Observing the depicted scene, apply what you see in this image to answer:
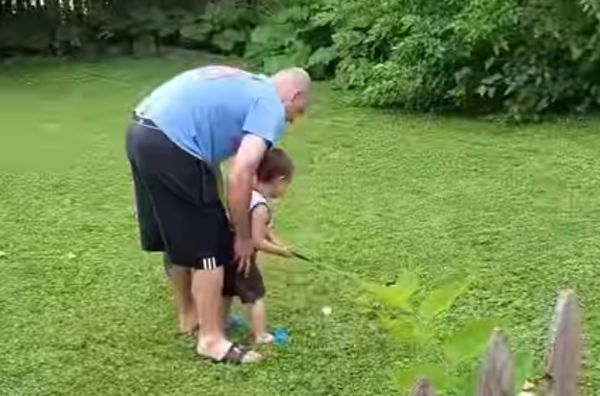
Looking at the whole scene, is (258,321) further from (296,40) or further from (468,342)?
(296,40)

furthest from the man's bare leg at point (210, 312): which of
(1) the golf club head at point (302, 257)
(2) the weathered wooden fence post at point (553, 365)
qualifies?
(2) the weathered wooden fence post at point (553, 365)

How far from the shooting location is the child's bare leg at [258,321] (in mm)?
4254

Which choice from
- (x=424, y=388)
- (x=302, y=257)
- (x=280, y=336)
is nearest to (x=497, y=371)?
(x=424, y=388)

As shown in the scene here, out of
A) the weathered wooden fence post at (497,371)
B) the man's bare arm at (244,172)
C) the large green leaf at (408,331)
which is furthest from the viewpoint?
the man's bare arm at (244,172)

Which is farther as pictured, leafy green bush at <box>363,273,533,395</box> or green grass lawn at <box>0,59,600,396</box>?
green grass lawn at <box>0,59,600,396</box>

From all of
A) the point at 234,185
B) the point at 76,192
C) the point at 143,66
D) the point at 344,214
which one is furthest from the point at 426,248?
the point at 143,66

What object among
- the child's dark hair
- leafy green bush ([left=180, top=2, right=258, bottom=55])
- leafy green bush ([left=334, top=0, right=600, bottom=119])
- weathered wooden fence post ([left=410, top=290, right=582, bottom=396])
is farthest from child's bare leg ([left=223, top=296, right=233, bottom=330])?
leafy green bush ([left=180, top=2, right=258, bottom=55])

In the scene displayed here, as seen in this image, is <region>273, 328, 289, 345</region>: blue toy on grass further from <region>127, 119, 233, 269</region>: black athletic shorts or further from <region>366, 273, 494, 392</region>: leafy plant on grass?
<region>366, 273, 494, 392</region>: leafy plant on grass

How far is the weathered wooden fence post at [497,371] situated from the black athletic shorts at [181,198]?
7.19 feet

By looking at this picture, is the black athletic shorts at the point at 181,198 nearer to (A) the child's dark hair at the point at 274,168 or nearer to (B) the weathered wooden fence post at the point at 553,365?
(A) the child's dark hair at the point at 274,168

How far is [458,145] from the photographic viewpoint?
745 centimetres

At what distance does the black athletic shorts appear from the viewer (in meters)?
4.02

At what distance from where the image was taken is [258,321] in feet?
14.0

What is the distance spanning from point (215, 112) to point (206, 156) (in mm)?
141
